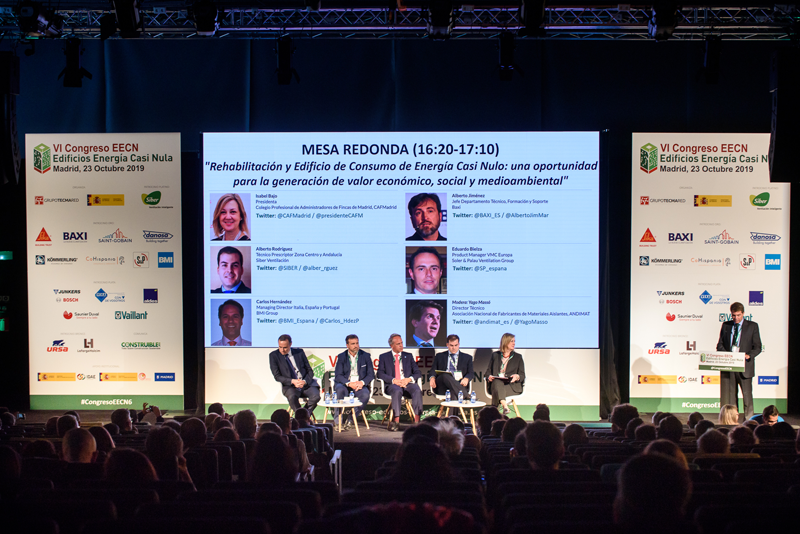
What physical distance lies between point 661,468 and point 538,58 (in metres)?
7.35

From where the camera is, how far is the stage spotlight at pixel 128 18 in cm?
659

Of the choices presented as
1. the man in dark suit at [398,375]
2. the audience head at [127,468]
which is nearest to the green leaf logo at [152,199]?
the man in dark suit at [398,375]

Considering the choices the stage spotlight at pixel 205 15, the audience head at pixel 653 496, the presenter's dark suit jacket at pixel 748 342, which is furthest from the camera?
the presenter's dark suit jacket at pixel 748 342

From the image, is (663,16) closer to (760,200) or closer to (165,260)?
(760,200)

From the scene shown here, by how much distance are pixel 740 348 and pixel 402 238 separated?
14.1 ft

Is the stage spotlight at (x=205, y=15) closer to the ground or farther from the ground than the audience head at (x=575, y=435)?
farther from the ground

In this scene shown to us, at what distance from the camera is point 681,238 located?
8.27 metres

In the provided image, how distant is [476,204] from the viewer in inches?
320

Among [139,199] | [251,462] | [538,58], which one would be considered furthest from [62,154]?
[251,462]

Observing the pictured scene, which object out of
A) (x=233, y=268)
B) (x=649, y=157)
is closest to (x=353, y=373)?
(x=233, y=268)

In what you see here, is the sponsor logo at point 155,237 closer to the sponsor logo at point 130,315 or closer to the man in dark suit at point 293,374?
the sponsor logo at point 130,315

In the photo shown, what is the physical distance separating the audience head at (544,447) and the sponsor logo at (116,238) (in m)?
6.86

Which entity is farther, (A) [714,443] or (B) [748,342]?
(B) [748,342]

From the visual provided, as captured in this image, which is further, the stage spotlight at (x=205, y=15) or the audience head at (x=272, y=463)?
the stage spotlight at (x=205, y=15)
